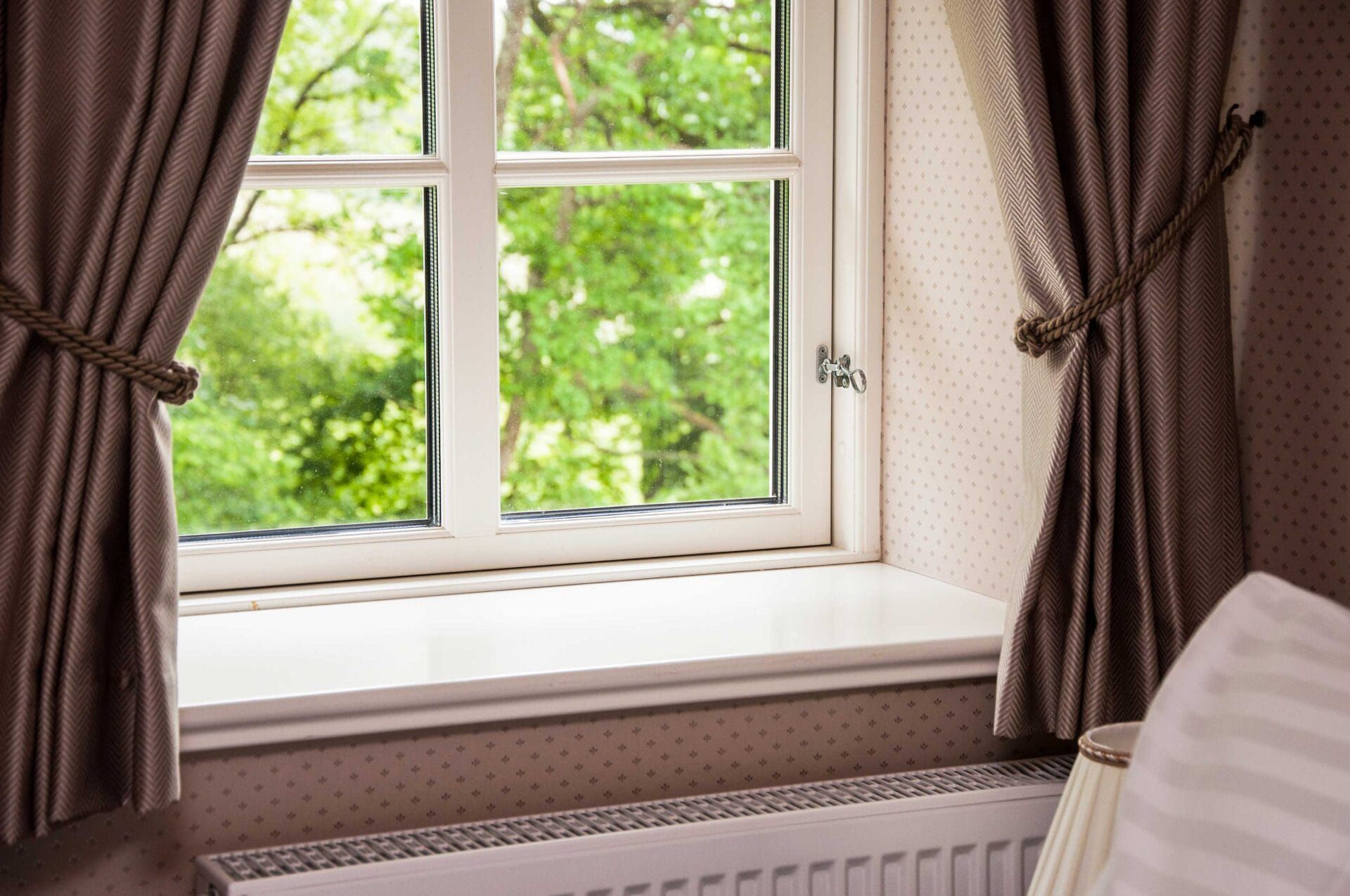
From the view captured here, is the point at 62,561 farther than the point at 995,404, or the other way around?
the point at 995,404

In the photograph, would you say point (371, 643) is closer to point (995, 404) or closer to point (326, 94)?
point (326, 94)

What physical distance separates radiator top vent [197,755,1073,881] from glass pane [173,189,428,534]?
500mm

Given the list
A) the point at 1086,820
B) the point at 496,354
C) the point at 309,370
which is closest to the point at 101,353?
the point at 309,370

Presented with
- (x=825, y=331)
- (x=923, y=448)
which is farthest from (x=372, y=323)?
(x=923, y=448)

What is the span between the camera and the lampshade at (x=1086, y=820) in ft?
4.11

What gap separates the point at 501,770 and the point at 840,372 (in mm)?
770

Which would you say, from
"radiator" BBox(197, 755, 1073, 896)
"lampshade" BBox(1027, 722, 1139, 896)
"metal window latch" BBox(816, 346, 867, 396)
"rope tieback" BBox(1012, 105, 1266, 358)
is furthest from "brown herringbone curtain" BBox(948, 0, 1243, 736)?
"metal window latch" BBox(816, 346, 867, 396)

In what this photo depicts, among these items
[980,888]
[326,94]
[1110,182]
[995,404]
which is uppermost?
[326,94]

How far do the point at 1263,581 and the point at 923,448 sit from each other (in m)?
1.00

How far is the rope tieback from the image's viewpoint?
5.00ft

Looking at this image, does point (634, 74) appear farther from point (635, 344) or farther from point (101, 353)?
point (101, 353)

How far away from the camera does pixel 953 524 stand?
74.0 inches

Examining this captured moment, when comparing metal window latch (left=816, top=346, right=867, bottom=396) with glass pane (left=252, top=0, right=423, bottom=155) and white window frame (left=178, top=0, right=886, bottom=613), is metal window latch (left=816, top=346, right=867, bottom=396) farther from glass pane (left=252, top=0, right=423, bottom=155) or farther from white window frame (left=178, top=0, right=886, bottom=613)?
glass pane (left=252, top=0, right=423, bottom=155)

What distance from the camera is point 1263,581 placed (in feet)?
3.02
